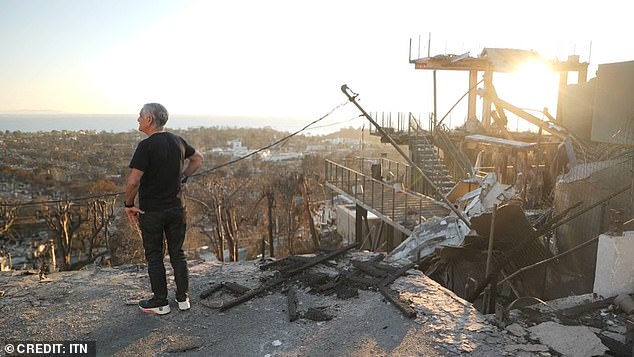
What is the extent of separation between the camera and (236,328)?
4254mm

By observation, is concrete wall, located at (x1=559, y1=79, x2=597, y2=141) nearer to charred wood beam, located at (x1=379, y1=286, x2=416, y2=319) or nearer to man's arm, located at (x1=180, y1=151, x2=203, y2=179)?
charred wood beam, located at (x1=379, y1=286, x2=416, y2=319)

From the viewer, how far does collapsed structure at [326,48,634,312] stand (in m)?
7.53

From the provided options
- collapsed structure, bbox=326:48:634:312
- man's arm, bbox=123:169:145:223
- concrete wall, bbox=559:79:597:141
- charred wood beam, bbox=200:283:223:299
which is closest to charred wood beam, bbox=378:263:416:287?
collapsed structure, bbox=326:48:634:312

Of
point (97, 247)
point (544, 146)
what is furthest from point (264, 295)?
point (97, 247)

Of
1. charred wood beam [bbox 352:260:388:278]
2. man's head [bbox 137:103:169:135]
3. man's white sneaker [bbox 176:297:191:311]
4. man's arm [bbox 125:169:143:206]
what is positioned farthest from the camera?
charred wood beam [bbox 352:260:388:278]

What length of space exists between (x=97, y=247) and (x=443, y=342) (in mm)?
27156

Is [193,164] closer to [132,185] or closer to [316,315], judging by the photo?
[132,185]

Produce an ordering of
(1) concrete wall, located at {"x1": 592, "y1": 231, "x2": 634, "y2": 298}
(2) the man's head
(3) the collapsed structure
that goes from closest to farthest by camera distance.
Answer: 1. (2) the man's head
2. (1) concrete wall, located at {"x1": 592, "y1": 231, "x2": 634, "y2": 298}
3. (3) the collapsed structure

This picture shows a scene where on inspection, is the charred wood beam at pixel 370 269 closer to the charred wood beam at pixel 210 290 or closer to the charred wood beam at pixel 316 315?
the charred wood beam at pixel 316 315

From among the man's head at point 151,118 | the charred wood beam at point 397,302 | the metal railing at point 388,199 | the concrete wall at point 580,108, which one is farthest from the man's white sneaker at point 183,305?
the concrete wall at point 580,108

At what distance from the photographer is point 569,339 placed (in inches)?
153

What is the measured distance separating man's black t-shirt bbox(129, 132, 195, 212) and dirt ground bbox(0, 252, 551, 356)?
46.4 inches

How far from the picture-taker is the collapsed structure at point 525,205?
24.7 feet

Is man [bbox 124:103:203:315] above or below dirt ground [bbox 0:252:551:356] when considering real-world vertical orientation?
above
